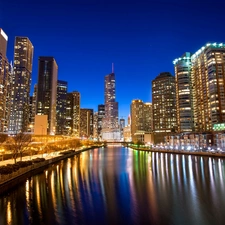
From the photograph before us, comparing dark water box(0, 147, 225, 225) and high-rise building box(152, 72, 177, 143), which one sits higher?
high-rise building box(152, 72, 177, 143)

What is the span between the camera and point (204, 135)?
111 meters

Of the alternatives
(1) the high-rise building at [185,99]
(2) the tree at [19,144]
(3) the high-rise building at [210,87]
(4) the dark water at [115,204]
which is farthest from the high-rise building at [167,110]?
(4) the dark water at [115,204]

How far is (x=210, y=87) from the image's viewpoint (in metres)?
134

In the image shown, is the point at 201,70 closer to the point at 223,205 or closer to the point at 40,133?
the point at 40,133

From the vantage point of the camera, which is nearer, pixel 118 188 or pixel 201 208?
pixel 201 208

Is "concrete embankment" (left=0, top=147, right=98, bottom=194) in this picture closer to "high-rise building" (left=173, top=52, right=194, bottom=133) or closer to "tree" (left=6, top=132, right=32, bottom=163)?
"tree" (left=6, top=132, right=32, bottom=163)

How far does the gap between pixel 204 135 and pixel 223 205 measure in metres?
98.1

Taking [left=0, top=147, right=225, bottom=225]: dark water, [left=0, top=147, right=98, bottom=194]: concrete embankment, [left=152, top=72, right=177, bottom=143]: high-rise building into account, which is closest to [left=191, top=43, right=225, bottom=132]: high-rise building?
[left=152, top=72, right=177, bottom=143]: high-rise building

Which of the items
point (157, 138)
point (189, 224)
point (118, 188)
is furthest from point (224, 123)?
point (189, 224)

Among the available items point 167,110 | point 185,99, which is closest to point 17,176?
point 185,99

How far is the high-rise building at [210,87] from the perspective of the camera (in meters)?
128

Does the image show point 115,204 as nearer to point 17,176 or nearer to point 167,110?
point 17,176

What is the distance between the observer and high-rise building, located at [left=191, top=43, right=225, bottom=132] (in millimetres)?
128500

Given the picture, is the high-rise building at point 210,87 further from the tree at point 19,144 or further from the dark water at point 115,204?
the dark water at point 115,204
